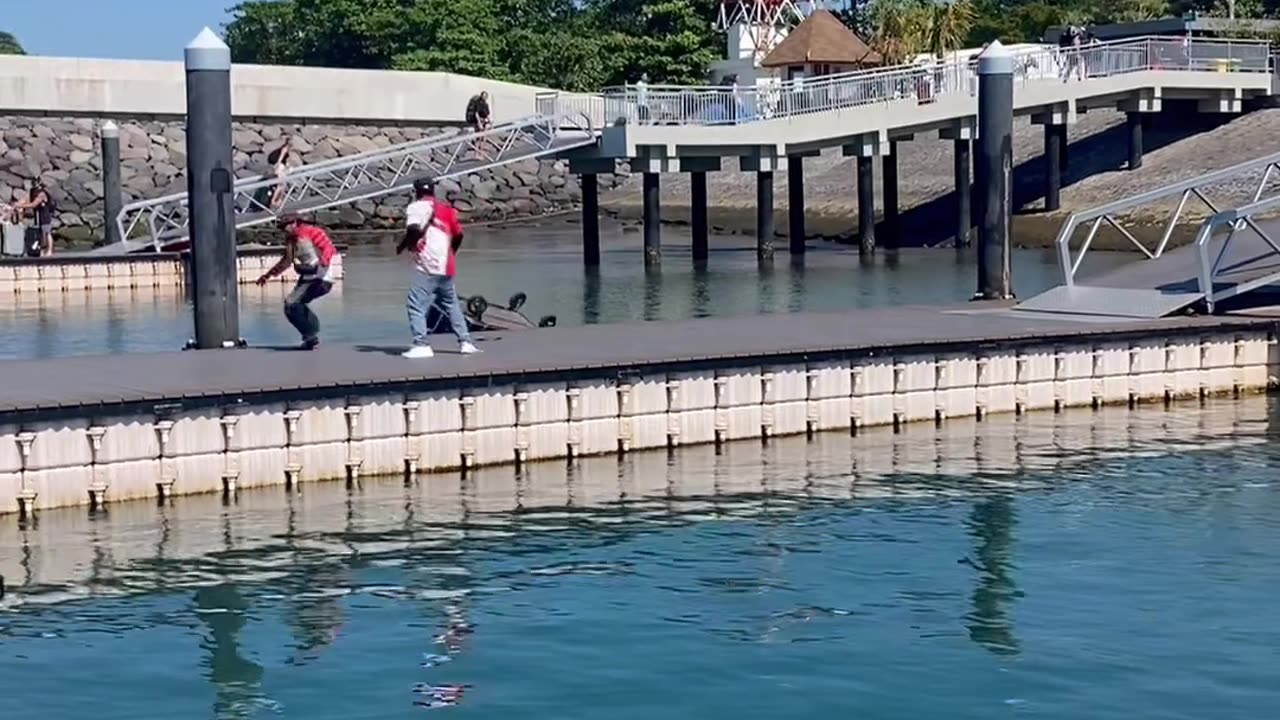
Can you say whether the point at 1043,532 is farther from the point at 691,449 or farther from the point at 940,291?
the point at 940,291

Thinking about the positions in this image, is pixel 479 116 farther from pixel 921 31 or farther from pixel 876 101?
pixel 921 31

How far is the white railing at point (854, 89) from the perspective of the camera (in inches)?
1597

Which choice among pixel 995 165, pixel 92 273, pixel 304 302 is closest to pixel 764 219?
pixel 92 273

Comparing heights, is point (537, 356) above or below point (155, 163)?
below

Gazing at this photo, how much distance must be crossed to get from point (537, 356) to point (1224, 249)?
8756 mm

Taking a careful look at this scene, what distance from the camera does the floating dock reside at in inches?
634

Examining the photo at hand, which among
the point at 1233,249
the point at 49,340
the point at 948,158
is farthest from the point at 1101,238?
the point at 49,340

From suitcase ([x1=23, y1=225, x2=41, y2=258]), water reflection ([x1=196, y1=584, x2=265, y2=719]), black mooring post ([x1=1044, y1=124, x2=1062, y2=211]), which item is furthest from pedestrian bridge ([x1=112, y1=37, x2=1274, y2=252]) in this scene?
water reflection ([x1=196, y1=584, x2=265, y2=719])

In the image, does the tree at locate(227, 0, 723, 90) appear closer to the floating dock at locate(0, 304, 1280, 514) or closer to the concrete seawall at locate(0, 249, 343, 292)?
the concrete seawall at locate(0, 249, 343, 292)

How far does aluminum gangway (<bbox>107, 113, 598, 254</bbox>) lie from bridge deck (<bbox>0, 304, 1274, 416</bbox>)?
16029 millimetres

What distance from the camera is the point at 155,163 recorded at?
54.4 meters

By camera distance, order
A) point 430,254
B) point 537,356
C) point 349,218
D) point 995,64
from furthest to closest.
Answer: point 349,218, point 995,64, point 537,356, point 430,254

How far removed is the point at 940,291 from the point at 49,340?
47.2 feet

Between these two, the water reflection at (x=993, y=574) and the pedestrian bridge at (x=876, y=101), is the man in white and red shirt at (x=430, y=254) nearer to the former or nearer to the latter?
the water reflection at (x=993, y=574)
